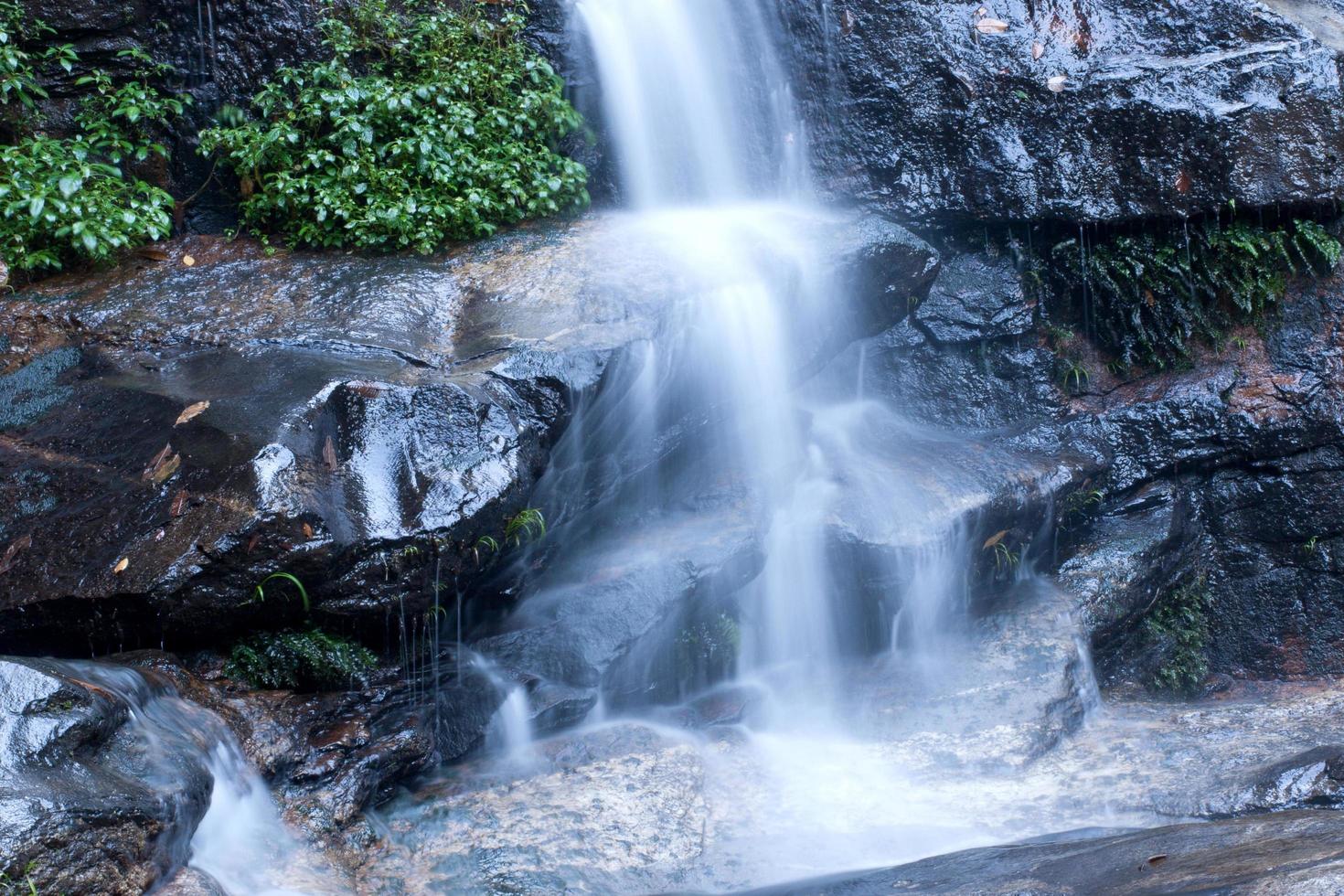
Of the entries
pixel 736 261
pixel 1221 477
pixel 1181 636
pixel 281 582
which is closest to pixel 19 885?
pixel 281 582

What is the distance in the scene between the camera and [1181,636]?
8438 millimetres

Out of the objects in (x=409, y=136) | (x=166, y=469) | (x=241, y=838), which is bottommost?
(x=241, y=838)

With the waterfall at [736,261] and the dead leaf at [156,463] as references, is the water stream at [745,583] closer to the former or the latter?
the waterfall at [736,261]

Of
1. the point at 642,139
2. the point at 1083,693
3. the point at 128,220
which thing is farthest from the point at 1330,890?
the point at 128,220

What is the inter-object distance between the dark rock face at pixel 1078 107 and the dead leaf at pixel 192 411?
577 cm

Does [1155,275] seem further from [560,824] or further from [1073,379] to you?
[560,824]

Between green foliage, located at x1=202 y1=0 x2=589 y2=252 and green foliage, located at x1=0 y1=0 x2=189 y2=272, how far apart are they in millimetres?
666

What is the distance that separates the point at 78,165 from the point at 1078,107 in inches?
321

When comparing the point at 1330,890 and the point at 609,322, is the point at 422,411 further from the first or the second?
A: the point at 1330,890

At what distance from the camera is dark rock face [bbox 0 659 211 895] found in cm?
391

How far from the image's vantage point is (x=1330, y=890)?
3.25 m

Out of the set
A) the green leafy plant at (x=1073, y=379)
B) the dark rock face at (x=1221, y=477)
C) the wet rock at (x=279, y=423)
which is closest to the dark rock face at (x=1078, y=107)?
the dark rock face at (x=1221, y=477)

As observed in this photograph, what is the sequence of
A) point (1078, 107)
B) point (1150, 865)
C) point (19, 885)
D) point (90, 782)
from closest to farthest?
point (19, 885)
point (90, 782)
point (1150, 865)
point (1078, 107)

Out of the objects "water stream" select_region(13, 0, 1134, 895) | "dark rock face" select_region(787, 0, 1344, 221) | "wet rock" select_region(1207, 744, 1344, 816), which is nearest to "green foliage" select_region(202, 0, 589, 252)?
"water stream" select_region(13, 0, 1134, 895)
